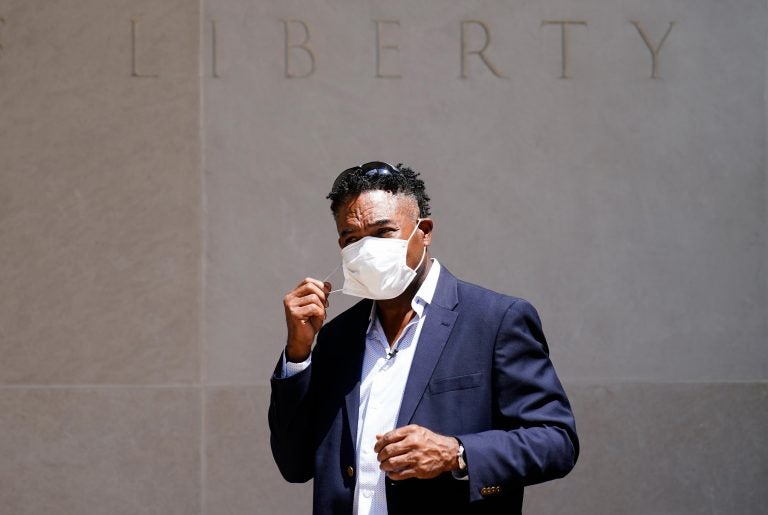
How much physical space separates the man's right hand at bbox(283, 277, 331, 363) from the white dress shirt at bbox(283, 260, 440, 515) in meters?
0.05

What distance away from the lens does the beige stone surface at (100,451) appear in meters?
5.80

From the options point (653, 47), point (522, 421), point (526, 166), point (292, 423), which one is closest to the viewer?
point (522, 421)

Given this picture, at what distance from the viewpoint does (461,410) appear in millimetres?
3373

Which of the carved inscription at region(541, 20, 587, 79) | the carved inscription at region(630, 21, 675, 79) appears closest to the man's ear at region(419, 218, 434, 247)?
the carved inscription at region(541, 20, 587, 79)

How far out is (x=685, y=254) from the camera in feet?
19.9

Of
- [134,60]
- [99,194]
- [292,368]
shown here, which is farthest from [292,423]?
[134,60]

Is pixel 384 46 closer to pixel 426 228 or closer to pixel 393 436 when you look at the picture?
pixel 426 228

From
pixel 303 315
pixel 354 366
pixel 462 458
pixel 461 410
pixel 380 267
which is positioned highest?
pixel 380 267

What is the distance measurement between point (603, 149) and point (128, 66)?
2.48 meters

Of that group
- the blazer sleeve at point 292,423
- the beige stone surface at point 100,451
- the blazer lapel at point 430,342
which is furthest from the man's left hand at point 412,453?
the beige stone surface at point 100,451

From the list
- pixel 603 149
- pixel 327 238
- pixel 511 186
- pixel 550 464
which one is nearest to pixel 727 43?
pixel 603 149

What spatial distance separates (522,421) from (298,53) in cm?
315

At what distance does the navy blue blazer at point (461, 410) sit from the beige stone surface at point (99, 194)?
93.3 inches

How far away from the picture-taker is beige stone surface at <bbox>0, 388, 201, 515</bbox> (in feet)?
19.0
